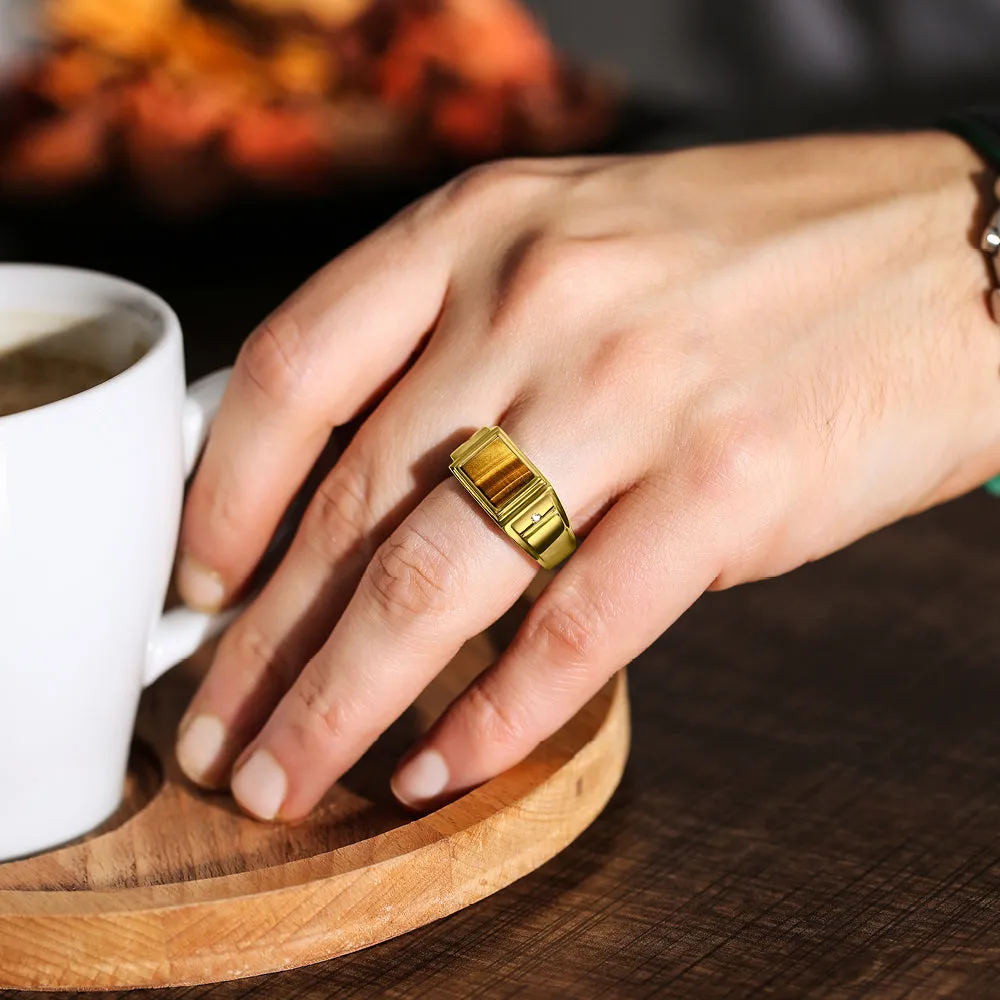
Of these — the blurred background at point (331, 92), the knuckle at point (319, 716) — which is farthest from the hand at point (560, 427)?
the blurred background at point (331, 92)

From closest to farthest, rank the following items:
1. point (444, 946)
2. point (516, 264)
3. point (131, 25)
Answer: point (444, 946), point (516, 264), point (131, 25)

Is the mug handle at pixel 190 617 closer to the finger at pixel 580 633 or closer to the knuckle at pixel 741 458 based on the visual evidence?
the finger at pixel 580 633

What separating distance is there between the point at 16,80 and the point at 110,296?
130cm

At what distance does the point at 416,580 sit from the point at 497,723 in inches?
Result: 3.0

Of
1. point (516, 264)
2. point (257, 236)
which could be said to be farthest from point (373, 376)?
point (257, 236)

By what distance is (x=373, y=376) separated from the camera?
72 centimetres

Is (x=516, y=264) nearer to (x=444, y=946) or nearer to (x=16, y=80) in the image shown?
(x=444, y=946)

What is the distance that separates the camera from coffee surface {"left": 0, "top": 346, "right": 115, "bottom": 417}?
2.41 ft

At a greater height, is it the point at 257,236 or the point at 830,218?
the point at 830,218

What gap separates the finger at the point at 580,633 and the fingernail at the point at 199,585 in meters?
0.14

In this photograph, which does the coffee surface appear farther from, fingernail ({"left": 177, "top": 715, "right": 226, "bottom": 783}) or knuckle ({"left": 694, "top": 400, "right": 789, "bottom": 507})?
knuckle ({"left": 694, "top": 400, "right": 789, "bottom": 507})

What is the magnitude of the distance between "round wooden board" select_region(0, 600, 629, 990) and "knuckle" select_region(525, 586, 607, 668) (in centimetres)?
5

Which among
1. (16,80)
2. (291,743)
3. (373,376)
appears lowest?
(16,80)

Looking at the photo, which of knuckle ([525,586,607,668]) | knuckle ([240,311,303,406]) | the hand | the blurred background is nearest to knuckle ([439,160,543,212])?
the hand
